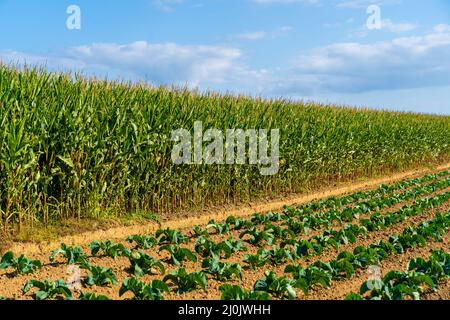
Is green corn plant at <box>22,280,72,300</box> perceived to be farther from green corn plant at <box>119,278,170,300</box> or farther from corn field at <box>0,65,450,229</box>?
corn field at <box>0,65,450,229</box>

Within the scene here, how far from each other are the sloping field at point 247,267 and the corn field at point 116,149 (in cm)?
151

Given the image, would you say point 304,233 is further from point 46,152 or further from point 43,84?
point 43,84

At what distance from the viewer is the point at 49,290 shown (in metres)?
6.02

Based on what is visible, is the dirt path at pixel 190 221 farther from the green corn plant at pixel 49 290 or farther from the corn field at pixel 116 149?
the green corn plant at pixel 49 290

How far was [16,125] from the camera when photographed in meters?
9.27

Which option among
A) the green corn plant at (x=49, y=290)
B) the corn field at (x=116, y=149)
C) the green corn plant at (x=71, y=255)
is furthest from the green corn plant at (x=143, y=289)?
the corn field at (x=116, y=149)

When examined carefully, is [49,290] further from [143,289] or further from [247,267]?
[247,267]

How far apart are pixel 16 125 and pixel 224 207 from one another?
6.24m

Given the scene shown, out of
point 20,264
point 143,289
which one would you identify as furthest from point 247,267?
point 20,264

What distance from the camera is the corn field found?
31.1ft

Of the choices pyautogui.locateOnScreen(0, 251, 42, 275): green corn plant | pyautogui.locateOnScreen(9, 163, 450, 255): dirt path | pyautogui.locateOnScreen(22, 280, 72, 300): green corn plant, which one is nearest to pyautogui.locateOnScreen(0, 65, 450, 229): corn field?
pyautogui.locateOnScreen(9, 163, 450, 255): dirt path

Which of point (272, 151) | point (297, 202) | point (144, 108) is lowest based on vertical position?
point (297, 202)

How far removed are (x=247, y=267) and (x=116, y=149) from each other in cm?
444
